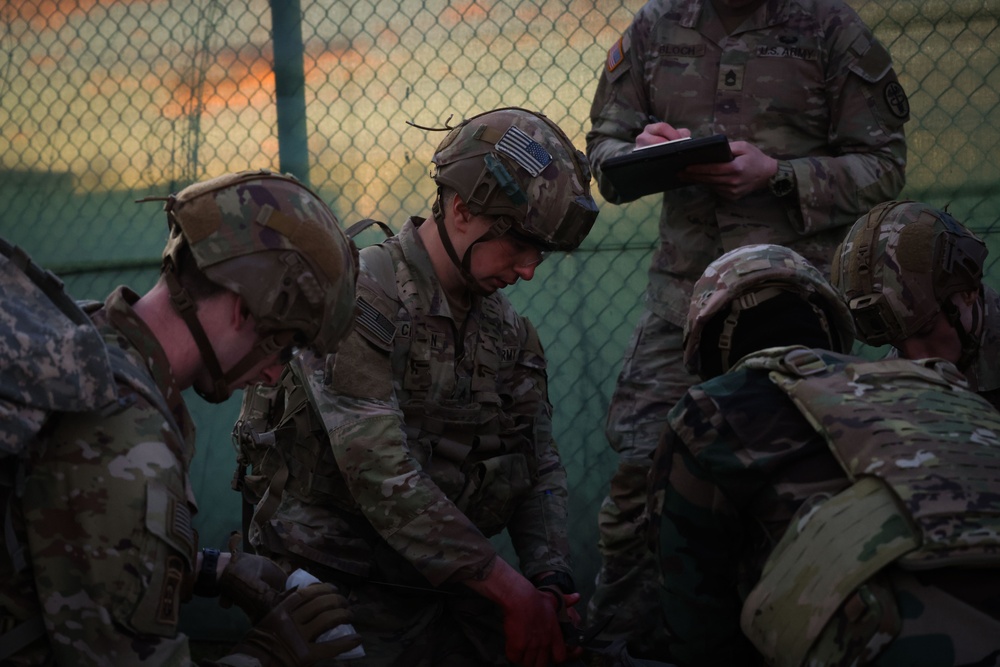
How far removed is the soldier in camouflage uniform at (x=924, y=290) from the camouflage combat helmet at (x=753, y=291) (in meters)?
0.56

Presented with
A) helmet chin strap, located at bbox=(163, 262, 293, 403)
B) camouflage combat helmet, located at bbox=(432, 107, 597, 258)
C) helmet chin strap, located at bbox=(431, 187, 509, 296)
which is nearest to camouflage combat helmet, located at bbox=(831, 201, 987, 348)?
camouflage combat helmet, located at bbox=(432, 107, 597, 258)

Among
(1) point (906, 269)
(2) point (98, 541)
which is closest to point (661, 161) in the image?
(1) point (906, 269)

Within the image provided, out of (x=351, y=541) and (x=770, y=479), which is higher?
(x=770, y=479)

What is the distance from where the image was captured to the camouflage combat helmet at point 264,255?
2.13 m

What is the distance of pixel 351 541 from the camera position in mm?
3143

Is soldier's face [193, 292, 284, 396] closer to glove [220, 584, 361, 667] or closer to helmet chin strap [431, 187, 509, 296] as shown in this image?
glove [220, 584, 361, 667]

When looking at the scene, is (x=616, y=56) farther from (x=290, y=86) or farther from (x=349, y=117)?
(x=290, y=86)

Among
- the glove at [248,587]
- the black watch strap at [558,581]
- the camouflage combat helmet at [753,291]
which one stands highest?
the camouflage combat helmet at [753,291]

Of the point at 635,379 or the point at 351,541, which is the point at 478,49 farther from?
the point at 351,541

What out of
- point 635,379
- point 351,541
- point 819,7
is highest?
point 819,7

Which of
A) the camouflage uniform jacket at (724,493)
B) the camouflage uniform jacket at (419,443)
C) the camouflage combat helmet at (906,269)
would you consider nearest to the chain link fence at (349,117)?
the camouflage combat helmet at (906,269)

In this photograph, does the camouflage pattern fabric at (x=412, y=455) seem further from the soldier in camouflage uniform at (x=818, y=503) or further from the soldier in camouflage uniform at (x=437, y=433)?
the soldier in camouflage uniform at (x=818, y=503)

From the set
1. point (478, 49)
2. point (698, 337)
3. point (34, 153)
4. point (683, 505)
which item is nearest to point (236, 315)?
point (683, 505)

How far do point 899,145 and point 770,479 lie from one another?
2007mm
